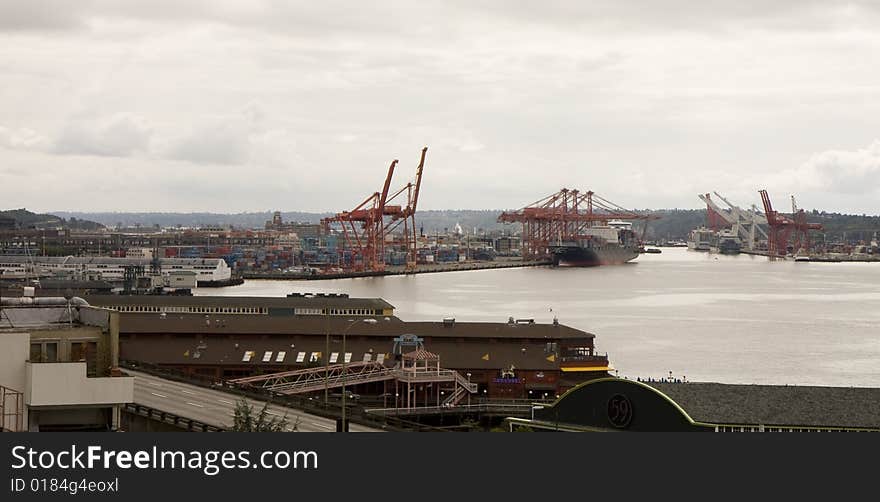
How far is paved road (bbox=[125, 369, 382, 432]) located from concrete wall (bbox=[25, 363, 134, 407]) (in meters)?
2.72

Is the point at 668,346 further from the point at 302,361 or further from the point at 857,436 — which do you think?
the point at 857,436

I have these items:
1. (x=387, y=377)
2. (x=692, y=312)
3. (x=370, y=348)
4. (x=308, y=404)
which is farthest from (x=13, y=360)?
(x=692, y=312)

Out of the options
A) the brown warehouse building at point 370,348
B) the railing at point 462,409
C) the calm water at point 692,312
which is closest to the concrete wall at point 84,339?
the railing at point 462,409

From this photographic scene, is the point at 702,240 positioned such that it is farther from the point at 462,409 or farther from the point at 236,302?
the point at 462,409

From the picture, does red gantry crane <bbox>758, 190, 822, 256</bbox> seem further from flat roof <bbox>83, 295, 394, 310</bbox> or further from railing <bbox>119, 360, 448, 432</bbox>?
railing <bbox>119, 360, 448, 432</bbox>

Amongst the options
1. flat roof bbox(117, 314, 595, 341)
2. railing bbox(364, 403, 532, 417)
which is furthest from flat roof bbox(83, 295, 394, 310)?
railing bbox(364, 403, 532, 417)

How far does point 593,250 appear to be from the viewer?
71062 mm

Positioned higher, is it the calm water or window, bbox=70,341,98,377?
window, bbox=70,341,98,377

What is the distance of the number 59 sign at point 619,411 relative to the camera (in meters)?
8.66

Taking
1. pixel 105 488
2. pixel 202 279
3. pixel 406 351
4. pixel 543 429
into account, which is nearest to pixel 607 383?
pixel 543 429

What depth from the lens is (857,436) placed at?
5.14 metres

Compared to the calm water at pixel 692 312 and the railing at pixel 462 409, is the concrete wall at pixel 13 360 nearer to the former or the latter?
the railing at pixel 462 409

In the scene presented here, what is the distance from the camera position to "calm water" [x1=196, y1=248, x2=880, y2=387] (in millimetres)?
20141

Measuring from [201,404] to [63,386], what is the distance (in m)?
Answer: 4.26
